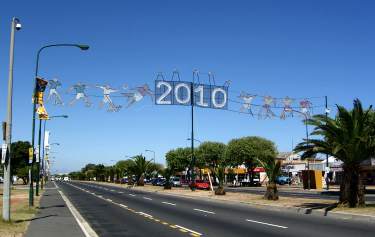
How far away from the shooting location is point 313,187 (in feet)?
205

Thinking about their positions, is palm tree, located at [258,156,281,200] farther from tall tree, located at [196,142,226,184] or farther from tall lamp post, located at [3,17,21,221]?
tall tree, located at [196,142,226,184]

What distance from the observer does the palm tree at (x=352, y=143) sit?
80.1ft

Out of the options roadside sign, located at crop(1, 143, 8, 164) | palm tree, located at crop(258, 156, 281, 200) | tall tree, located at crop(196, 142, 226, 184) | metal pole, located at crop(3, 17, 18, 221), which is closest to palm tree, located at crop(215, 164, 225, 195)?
palm tree, located at crop(258, 156, 281, 200)

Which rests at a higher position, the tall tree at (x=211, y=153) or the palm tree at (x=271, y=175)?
the tall tree at (x=211, y=153)

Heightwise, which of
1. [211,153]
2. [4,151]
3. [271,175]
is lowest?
[271,175]

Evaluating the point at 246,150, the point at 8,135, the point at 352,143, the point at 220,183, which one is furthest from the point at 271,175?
the point at 246,150

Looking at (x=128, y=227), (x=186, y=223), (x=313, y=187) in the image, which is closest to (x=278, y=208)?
(x=186, y=223)

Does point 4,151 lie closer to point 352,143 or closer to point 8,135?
point 8,135

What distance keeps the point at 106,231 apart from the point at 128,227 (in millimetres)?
1366

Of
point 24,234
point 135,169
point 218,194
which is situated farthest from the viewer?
point 135,169

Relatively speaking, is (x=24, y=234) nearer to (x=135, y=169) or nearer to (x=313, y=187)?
(x=313, y=187)

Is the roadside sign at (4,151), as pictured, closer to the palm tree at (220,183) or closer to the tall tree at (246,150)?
the palm tree at (220,183)

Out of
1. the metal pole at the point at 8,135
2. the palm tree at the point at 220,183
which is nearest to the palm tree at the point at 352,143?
the metal pole at the point at 8,135

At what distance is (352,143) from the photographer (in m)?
24.5
